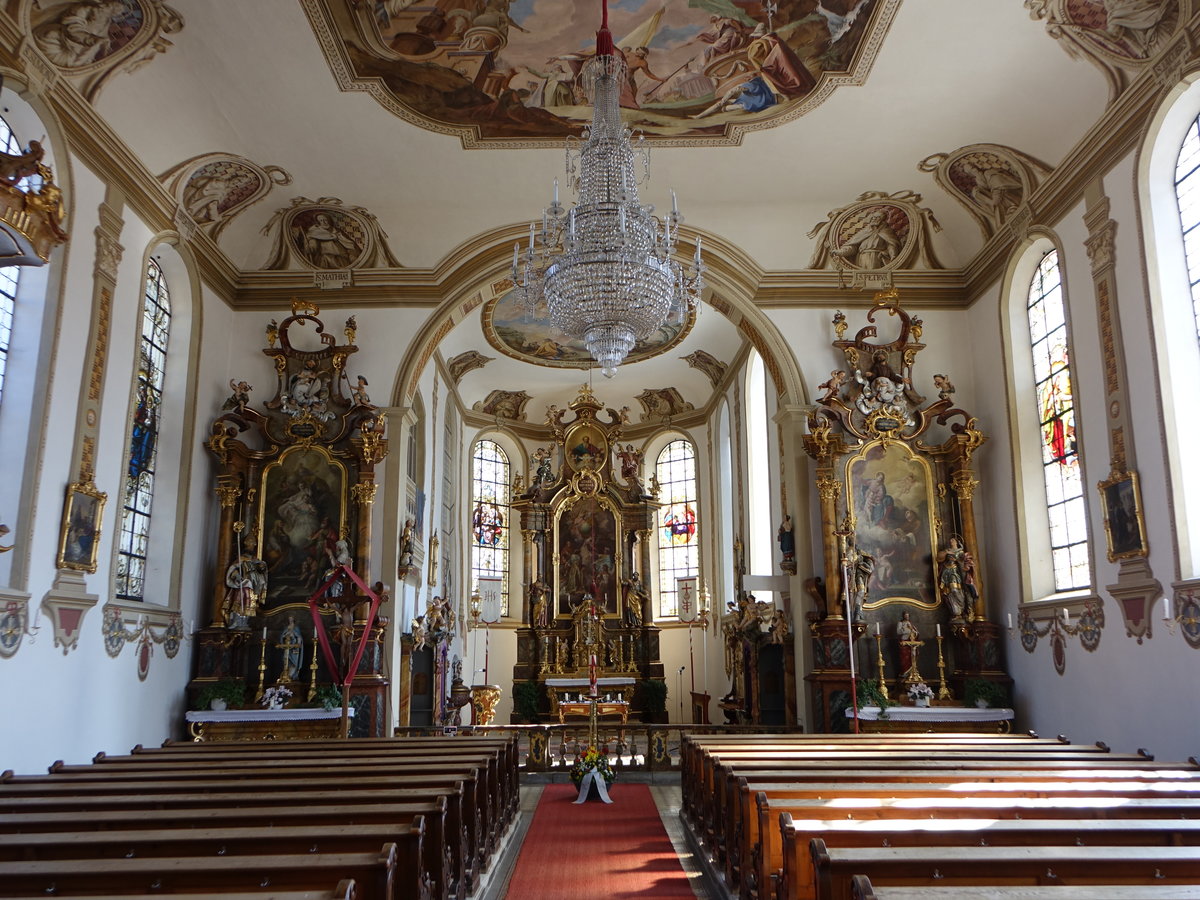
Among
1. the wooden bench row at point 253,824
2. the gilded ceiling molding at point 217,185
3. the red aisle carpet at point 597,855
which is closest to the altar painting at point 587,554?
the red aisle carpet at point 597,855

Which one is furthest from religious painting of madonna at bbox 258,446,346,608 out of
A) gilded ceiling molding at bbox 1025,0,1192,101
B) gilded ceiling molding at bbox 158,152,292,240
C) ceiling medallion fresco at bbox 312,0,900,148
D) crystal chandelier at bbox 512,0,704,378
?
gilded ceiling molding at bbox 1025,0,1192,101

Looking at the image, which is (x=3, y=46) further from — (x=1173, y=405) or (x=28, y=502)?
(x=1173, y=405)

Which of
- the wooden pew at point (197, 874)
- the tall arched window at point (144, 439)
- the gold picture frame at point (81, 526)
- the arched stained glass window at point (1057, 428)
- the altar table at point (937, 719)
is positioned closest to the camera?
the wooden pew at point (197, 874)

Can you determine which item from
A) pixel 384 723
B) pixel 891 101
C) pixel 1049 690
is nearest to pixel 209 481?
pixel 384 723

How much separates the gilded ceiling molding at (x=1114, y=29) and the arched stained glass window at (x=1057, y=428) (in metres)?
2.66

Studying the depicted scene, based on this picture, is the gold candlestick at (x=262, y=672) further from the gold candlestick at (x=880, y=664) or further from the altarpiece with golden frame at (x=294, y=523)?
the gold candlestick at (x=880, y=664)

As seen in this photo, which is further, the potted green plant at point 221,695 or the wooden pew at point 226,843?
the potted green plant at point 221,695

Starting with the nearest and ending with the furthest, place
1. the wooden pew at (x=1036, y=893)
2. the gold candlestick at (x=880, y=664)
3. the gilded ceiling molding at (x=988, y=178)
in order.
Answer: the wooden pew at (x=1036, y=893) < the gilded ceiling molding at (x=988, y=178) < the gold candlestick at (x=880, y=664)

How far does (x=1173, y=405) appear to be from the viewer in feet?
30.7

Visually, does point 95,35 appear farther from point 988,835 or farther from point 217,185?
point 988,835

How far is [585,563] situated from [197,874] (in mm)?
18863

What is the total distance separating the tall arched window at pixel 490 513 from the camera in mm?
24250

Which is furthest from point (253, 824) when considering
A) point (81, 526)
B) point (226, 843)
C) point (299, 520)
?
point (299, 520)

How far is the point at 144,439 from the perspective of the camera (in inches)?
479
